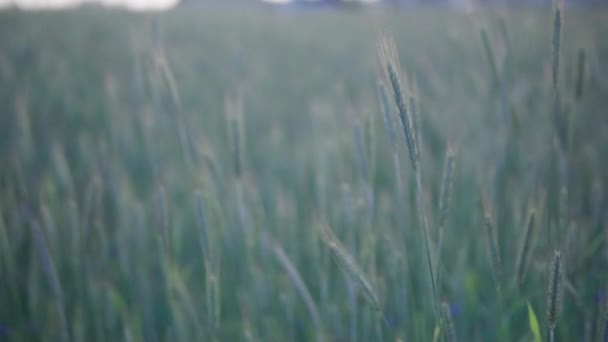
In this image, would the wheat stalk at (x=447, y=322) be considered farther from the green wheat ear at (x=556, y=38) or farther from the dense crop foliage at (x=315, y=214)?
the green wheat ear at (x=556, y=38)

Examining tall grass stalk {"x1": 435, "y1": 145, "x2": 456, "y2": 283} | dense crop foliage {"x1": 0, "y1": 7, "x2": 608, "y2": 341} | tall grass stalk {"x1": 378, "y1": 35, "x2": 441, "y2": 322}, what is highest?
tall grass stalk {"x1": 378, "y1": 35, "x2": 441, "y2": 322}

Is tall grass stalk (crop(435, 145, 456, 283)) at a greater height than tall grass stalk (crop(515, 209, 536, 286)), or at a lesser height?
greater

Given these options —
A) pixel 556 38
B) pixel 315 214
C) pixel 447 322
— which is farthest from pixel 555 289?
pixel 315 214

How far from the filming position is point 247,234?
0.62m

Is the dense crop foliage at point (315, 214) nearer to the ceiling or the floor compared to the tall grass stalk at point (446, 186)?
nearer to the floor

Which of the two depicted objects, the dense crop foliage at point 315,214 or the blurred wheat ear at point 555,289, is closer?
the blurred wheat ear at point 555,289

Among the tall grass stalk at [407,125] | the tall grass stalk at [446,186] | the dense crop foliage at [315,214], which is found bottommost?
the dense crop foliage at [315,214]

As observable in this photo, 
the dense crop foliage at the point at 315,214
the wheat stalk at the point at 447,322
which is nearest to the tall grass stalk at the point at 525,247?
the dense crop foliage at the point at 315,214

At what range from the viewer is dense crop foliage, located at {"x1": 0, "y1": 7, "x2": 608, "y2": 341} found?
0.48 metres

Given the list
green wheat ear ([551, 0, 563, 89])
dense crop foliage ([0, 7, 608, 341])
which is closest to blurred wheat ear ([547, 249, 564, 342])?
dense crop foliage ([0, 7, 608, 341])

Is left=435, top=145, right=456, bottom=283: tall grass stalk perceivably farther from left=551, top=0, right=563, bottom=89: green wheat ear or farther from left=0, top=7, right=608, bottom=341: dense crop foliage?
left=551, top=0, right=563, bottom=89: green wheat ear

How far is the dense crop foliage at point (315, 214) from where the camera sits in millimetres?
484

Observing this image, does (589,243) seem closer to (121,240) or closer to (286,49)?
(121,240)

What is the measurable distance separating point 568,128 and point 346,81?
1820mm
